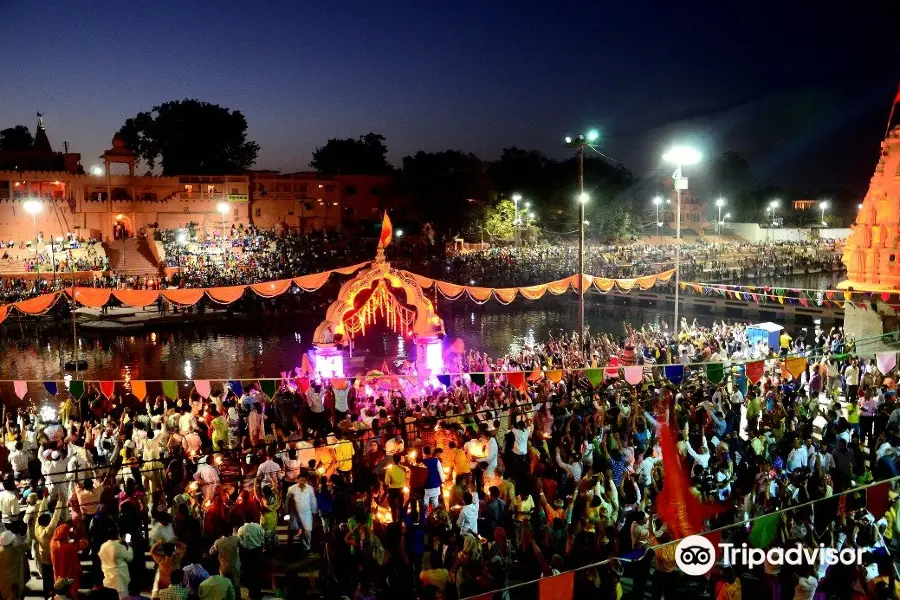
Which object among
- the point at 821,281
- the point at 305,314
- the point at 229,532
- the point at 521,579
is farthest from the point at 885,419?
the point at 821,281

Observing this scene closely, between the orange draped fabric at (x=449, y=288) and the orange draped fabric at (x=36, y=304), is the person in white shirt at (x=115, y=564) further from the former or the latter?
the orange draped fabric at (x=449, y=288)

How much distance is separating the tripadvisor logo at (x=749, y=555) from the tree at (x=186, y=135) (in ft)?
214

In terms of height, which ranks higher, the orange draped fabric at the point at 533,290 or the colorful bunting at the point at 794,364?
the orange draped fabric at the point at 533,290

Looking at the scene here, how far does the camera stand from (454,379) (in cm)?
1555

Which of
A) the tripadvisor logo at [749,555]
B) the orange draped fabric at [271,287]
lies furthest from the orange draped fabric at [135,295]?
the tripadvisor logo at [749,555]

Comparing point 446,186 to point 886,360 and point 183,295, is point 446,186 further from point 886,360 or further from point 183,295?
point 886,360

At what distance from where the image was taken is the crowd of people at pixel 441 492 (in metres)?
7.04

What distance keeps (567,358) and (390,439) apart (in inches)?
351

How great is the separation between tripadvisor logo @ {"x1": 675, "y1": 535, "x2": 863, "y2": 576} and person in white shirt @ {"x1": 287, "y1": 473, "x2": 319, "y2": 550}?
4.16 m

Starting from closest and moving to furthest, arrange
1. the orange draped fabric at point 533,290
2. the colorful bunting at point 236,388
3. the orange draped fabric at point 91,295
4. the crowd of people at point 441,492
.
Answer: the crowd of people at point 441,492
the colorful bunting at point 236,388
the orange draped fabric at point 91,295
the orange draped fabric at point 533,290

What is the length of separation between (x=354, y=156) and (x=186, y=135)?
16.8 metres

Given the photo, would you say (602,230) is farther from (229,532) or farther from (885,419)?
(229,532)

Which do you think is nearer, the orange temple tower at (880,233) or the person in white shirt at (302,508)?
the person in white shirt at (302,508)

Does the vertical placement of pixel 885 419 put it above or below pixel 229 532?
above
